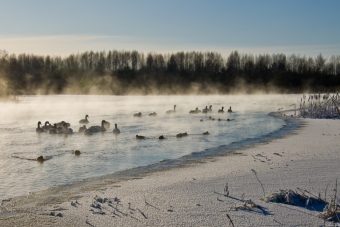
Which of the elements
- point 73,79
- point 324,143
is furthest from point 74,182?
point 73,79

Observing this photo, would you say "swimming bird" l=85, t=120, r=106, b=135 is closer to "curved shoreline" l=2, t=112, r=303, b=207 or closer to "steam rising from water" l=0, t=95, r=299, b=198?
"steam rising from water" l=0, t=95, r=299, b=198

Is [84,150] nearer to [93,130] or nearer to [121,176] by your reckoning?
[121,176]

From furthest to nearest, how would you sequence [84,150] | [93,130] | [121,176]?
[93,130]
[84,150]
[121,176]

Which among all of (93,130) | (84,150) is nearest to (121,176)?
(84,150)

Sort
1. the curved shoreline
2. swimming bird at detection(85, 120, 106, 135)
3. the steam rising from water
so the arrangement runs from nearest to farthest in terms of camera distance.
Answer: the curved shoreline, the steam rising from water, swimming bird at detection(85, 120, 106, 135)

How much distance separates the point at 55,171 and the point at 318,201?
4730mm

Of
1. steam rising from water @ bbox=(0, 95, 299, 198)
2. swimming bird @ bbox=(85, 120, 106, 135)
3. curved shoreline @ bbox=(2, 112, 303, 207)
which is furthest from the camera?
swimming bird @ bbox=(85, 120, 106, 135)

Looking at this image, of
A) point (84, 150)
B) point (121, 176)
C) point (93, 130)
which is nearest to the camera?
point (121, 176)

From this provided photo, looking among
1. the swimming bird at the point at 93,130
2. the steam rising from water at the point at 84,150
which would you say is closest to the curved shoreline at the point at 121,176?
the steam rising from water at the point at 84,150

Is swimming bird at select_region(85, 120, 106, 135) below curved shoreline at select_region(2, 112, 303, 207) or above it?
below

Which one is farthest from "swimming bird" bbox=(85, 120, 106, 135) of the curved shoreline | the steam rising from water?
the curved shoreline

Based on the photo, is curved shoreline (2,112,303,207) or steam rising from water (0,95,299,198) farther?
steam rising from water (0,95,299,198)

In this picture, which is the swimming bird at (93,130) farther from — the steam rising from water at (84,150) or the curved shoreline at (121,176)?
the curved shoreline at (121,176)

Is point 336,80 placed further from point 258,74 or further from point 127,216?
point 127,216
